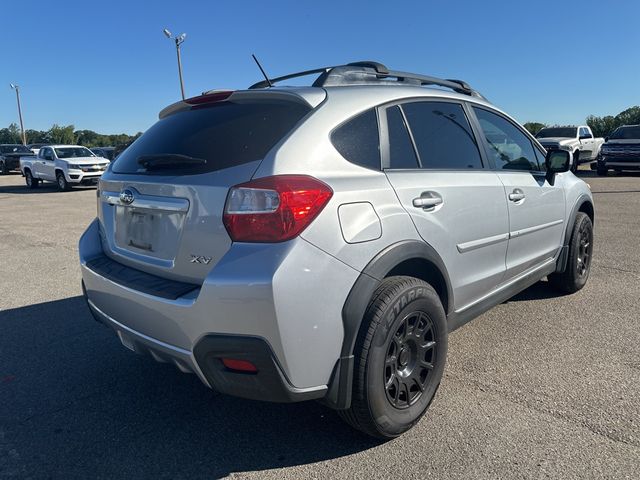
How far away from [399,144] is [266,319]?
1.28 meters

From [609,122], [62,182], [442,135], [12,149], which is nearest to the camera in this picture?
[442,135]

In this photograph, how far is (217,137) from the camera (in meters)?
2.47

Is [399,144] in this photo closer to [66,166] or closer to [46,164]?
[66,166]

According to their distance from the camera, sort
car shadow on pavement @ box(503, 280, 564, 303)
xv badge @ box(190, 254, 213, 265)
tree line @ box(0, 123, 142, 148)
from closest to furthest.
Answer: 1. xv badge @ box(190, 254, 213, 265)
2. car shadow on pavement @ box(503, 280, 564, 303)
3. tree line @ box(0, 123, 142, 148)

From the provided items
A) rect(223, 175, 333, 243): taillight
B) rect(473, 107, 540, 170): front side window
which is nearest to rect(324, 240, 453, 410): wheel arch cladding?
rect(223, 175, 333, 243): taillight

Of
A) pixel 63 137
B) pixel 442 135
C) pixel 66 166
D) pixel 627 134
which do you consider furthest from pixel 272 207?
pixel 63 137

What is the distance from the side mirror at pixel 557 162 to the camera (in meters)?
4.02

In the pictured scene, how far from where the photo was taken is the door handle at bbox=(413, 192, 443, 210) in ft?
8.63

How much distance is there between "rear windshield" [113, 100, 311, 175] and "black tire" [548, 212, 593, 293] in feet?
10.8

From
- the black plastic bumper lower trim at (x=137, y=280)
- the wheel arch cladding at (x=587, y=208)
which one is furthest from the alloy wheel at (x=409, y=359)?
the wheel arch cladding at (x=587, y=208)

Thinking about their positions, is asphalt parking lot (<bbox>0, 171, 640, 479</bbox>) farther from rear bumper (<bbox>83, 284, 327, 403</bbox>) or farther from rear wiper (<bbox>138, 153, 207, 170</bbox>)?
rear wiper (<bbox>138, 153, 207, 170</bbox>)

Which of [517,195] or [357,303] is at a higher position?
[517,195]

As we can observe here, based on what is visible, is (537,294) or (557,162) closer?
(557,162)

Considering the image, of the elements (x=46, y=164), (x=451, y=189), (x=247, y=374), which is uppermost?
(x=46, y=164)
